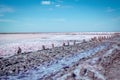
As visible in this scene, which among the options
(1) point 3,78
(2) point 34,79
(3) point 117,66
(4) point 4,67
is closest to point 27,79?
(2) point 34,79

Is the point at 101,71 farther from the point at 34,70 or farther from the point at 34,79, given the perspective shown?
the point at 34,70

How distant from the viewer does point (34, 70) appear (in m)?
10.7

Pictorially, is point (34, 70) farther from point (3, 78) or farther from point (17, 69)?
point (3, 78)

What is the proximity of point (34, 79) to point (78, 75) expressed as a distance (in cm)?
225

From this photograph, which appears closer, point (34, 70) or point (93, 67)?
point (93, 67)

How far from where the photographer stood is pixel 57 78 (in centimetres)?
811

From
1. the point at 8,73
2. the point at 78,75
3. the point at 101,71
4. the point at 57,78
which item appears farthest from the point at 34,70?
the point at 101,71

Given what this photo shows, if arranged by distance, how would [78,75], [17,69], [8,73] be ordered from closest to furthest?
[78,75] → [8,73] → [17,69]

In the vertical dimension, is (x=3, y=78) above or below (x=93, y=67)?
below

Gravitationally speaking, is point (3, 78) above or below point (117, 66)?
below

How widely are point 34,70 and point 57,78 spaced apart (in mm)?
2957

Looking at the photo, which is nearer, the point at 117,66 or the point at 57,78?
the point at 57,78

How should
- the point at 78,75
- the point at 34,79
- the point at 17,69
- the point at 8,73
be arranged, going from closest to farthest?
1. the point at 78,75
2. the point at 34,79
3. the point at 8,73
4. the point at 17,69

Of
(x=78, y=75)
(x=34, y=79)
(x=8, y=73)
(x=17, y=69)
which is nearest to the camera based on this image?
(x=78, y=75)
